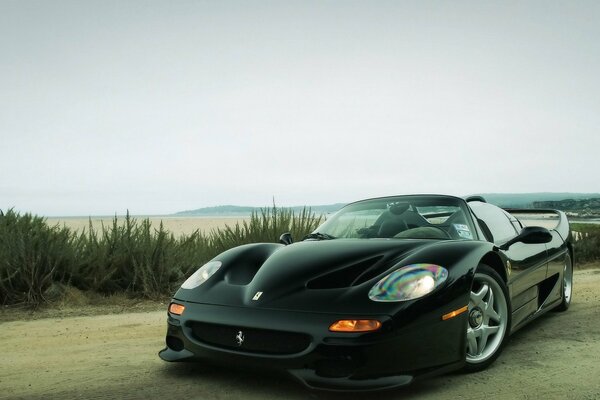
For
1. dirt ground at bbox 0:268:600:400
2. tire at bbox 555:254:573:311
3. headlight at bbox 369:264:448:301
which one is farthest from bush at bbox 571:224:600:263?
headlight at bbox 369:264:448:301

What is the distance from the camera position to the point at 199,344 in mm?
3559

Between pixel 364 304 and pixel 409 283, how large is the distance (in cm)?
33

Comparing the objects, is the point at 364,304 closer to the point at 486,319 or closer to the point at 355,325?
the point at 355,325

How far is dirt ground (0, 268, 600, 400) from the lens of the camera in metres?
3.42

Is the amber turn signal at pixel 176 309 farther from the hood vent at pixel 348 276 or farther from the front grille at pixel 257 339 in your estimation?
the hood vent at pixel 348 276

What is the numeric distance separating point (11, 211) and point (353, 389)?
8.16 m

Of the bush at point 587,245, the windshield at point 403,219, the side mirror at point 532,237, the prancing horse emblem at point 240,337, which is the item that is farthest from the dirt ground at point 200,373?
the bush at point 587,245

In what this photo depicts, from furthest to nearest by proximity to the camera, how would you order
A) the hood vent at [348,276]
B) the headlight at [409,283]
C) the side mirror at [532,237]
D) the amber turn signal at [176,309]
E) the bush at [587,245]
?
the bush at [587,245] → the side mirror at [532,237] → the amber turn signal at [176,309] → the hood vent at [348,276] → the headlight at [409,283]

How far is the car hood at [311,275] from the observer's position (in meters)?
3.41

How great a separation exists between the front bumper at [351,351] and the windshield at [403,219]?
1.09 meters

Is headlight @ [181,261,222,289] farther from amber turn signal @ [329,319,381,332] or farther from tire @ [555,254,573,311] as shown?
tire @ [555,254,573,311]

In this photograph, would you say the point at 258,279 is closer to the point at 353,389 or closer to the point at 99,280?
the point at 353,389

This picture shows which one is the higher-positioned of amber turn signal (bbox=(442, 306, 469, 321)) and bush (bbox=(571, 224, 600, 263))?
amber turn signal (bbox=(442, 306, 469, 321))

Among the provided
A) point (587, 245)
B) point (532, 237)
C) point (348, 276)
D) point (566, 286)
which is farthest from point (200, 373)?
point (587, 245)
